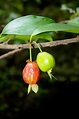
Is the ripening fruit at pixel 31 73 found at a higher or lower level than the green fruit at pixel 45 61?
lower

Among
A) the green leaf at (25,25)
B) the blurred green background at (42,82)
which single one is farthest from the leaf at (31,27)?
the blurred green background at (42,82)

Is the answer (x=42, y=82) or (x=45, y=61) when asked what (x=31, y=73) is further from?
(x=42, y=82)

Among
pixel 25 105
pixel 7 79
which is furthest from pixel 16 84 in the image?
pixel 25 105

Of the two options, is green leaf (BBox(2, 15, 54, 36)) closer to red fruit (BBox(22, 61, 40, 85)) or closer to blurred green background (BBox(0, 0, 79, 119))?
red fruit (BBox(22, 61, 40, 85))

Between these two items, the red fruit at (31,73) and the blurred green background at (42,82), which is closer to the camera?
the red fruit at (31,73)

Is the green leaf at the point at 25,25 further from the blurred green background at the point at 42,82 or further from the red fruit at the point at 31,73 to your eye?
the blurred green background at the point at 42,82

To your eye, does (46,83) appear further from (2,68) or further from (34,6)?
(34,6)

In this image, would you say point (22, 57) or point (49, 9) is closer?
point (49, 9)
